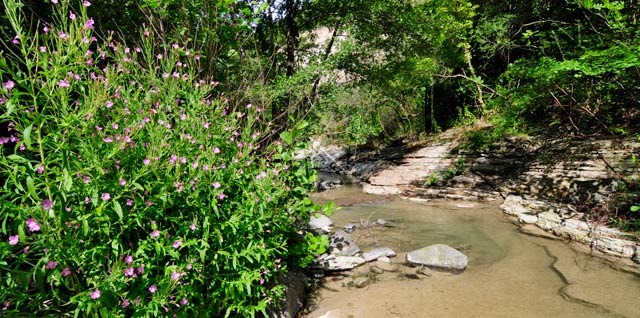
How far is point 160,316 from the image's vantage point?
6.51ft

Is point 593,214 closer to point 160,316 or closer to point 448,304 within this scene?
point 448,304

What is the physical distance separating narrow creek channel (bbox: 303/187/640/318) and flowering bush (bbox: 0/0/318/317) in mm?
1326

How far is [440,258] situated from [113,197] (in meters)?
4.21

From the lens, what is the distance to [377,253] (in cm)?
498

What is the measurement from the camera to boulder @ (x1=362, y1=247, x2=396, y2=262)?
15.9ft

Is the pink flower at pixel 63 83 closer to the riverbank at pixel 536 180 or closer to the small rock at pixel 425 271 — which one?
the small rock at pixel 425 271

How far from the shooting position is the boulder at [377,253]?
4.84 metres

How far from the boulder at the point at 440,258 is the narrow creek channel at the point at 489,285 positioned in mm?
136

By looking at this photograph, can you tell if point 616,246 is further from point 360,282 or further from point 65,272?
point 65,272

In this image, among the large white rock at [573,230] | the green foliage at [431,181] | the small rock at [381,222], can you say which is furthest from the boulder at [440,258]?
the green foliage at [431,181]

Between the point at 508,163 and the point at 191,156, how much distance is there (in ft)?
32.1

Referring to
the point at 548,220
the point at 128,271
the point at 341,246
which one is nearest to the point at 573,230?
the point at 548,220

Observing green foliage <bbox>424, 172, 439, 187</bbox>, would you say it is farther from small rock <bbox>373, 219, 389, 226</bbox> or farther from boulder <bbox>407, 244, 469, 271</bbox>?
boulder <bbox>407, 244, 469, 271</bbox>

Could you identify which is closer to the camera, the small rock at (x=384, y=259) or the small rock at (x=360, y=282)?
the small rock at (x=360, y=282)
